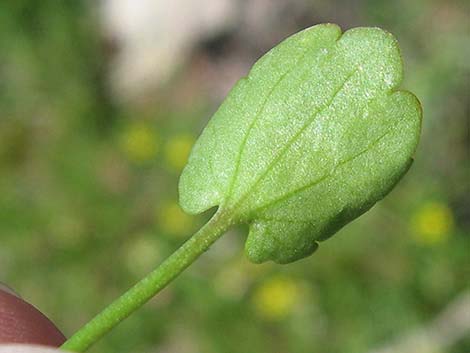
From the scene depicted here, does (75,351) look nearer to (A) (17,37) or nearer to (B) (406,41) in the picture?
(B) (406,41)

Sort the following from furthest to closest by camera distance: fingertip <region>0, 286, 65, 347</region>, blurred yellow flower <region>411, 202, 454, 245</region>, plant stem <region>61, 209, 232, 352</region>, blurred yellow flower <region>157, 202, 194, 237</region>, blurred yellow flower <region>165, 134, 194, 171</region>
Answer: blurred yellow flower <region>165, 134, 194, 171</region>
blurred yellow flower <region>157, 202, 194, 237</region>
blurred yellow flower <region>411, 202, 454, 245</region>
fingertip <region>0, 286, 65, 347</region>
plant stem <region>61, 209, 232, 352</region>

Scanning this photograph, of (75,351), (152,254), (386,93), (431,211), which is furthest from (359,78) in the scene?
(152,254)

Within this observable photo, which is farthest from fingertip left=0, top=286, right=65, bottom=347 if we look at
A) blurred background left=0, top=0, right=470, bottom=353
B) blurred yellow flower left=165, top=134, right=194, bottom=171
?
blurred yellow flower left=165, top=134, right=194, bottom=171

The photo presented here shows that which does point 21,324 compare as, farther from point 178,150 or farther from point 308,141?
point 178,150

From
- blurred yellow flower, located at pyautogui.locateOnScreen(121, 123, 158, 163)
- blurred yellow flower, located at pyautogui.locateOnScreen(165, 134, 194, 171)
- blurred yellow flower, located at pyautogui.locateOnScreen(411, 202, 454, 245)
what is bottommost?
blurred yellow flower, located at pyautogui.locateOnScreen(121, 123, 158, 163)

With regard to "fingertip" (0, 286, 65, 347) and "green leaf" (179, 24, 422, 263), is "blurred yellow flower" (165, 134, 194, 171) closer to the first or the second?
"fingertip" (0, 286, 65, 347)

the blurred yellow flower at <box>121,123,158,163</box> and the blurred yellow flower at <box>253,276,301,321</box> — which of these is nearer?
the blurred yellow flower at <box>253,276,301,321</box>
